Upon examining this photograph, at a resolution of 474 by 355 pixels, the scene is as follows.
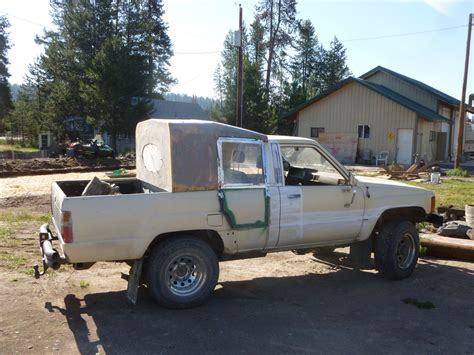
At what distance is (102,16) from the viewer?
4347 centimetres

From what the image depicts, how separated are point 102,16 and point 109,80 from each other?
416 inches

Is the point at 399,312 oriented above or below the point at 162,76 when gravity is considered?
below

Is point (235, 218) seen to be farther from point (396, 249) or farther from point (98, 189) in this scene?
point (396, 249)

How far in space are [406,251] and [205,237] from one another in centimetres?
292

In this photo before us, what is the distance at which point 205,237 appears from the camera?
5.32 metres

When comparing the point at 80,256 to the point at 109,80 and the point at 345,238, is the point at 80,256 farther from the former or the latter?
the point at 109,80

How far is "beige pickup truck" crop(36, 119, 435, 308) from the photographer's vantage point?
185 inches

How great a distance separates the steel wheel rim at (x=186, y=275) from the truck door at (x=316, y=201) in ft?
3.34

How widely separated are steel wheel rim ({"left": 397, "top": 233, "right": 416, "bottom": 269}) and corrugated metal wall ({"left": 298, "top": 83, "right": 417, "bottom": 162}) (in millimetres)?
24377

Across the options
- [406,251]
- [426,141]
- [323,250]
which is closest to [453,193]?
[406,251]

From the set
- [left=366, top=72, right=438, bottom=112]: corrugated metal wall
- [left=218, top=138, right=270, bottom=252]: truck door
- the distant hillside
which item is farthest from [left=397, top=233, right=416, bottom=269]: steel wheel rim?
the distant hillside

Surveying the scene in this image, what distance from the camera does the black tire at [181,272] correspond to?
494 cm

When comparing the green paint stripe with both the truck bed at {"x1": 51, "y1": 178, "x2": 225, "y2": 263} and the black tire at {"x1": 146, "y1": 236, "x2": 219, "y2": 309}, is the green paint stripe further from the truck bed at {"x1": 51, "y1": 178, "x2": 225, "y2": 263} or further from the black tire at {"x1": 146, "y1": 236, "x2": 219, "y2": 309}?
the black tire at {"x1": 146, "y1": 236, "x2": 219, "y2": 309}

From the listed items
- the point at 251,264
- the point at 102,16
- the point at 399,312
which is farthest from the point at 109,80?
the point at 399,312
